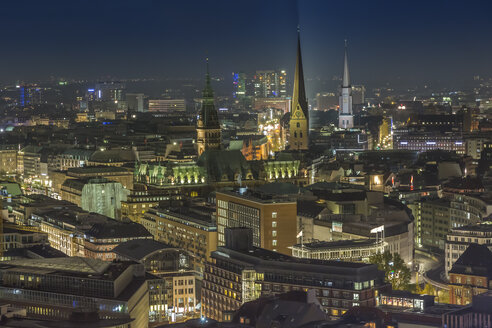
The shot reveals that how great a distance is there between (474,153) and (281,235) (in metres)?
80.7

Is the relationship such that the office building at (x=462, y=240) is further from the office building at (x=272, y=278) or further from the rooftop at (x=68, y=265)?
the rooftop at (x=68, y=265)

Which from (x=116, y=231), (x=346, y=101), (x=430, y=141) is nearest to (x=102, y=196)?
(x=116, y=231)

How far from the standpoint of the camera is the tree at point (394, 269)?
62.2 metres

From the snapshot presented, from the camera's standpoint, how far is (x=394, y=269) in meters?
62.9

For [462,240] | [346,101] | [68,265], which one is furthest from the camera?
[346,101]

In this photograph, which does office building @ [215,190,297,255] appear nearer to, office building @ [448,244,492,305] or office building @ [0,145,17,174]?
office building @ [448,244,492,305]

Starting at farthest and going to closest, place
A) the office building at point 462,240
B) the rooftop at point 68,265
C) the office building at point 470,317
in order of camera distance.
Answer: the office building at point 462,240 → the rooftop at point 68,265 → the office building at point 470,317

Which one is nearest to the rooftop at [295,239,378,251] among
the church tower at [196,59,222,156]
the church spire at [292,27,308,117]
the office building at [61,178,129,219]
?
the office building at [61,178,129,219]

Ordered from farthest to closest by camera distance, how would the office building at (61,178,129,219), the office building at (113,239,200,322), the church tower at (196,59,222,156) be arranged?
1. the church tower at (196,59,222,156)
2. the office building at (61,178,129,219)
3. the office building at (113,239,200,322)

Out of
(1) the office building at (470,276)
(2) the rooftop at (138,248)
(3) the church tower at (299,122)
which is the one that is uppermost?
(3) the church tower at (299,122)

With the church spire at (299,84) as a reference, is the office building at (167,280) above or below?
below

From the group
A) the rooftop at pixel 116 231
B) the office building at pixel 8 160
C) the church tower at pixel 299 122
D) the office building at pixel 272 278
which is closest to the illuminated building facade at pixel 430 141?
the church tower at pixel 299 122

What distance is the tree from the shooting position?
62188 mm

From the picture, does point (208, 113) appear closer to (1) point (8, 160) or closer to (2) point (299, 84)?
(2) point (299, 84)
